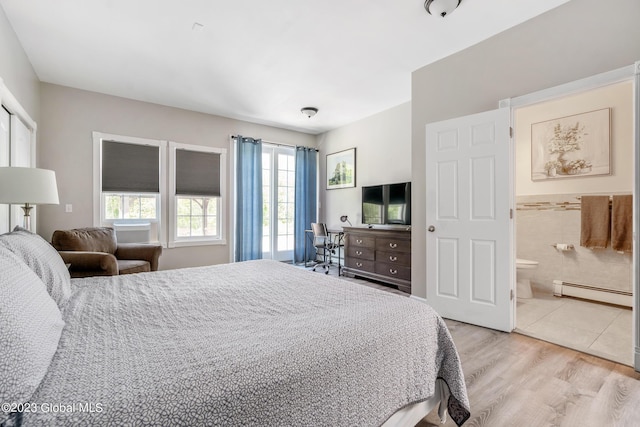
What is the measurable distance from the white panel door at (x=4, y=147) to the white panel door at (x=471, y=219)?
12.8 feet

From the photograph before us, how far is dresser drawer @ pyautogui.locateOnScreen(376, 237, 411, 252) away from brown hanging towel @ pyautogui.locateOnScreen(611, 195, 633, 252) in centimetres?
224

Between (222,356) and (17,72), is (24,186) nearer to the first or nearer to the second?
(17,72)

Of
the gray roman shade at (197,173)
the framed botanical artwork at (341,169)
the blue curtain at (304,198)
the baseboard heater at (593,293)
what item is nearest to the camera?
the baseboard heater at (593,293)

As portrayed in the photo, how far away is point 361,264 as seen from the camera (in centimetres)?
467

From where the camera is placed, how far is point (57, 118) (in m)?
3.84

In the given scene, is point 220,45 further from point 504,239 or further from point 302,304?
point 504,239

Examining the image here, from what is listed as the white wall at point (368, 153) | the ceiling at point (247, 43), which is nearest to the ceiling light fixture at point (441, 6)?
the ceiling at point (247, 43)

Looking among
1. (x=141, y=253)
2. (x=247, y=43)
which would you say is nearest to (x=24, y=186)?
(x=141, y=253)

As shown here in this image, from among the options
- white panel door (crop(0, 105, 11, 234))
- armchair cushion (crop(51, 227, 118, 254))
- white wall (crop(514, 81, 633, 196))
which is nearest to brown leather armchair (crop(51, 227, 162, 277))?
armchair cushion (crop(51, 227, 118, 254))

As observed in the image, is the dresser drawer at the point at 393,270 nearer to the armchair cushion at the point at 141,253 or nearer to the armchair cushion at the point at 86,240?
the armchair cushion at the point at 141,253

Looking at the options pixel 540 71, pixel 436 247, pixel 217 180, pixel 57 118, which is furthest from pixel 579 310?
pixel 57 118

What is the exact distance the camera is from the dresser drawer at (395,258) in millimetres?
3935

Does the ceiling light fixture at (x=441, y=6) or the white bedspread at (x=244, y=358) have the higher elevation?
the ceiling light fixture at (x=441, y=6)

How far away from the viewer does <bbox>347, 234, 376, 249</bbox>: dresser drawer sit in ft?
14.7
